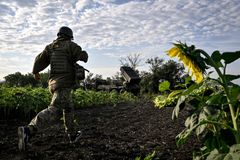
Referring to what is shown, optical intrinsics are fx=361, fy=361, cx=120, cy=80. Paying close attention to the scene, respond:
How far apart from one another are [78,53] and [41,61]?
596mm

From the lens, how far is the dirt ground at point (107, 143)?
11.1 ft

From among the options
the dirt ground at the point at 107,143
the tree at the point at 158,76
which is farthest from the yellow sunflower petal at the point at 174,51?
the tree at the point at 158,76

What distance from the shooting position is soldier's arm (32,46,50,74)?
452 cm

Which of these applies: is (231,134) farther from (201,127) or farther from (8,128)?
(8,128)

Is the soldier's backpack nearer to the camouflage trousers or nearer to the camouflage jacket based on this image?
the camouflage jacket

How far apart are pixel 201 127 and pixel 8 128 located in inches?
159

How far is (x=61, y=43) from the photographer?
434 centimetres

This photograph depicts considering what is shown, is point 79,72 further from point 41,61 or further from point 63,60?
point 41,61

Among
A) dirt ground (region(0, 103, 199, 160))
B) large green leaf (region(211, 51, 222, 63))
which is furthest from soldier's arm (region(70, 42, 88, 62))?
large green leaf (region(211, 51, 222, 63))

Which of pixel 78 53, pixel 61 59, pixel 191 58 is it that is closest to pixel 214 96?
pixel 191 58

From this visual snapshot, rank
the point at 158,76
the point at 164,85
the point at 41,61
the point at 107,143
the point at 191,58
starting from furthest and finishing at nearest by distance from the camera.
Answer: the point at 158,76 < the point at 41,61 < the point at 107,143 < the point at 164,85 < the point at 191,58

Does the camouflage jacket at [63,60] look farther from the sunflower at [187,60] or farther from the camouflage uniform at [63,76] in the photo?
the sunflower at [187,60]

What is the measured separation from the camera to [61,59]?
4.29 metres

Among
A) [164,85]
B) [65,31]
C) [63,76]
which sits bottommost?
[164,85]
